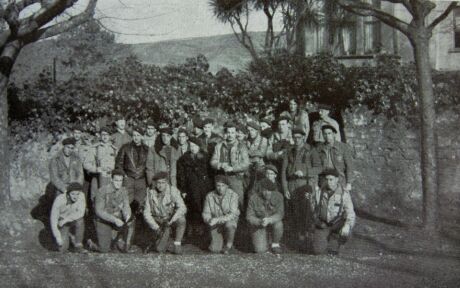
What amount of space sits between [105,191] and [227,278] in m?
2.42

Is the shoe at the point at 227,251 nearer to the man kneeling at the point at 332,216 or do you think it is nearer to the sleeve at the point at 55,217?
the man kneeling at the point at 332,216

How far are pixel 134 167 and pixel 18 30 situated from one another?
2.72 m

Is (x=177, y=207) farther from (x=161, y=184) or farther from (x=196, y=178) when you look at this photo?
(x=196, y=178)

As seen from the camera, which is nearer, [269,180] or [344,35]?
[269,180]

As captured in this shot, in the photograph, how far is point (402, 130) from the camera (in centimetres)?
1005

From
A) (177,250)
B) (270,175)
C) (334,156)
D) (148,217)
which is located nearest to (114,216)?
(148,217)

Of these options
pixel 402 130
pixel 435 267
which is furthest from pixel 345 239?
pixel 402 130

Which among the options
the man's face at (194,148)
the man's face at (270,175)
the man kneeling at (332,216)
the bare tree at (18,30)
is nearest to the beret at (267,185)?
the man's face at (270,175)

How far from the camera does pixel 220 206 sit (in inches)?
278

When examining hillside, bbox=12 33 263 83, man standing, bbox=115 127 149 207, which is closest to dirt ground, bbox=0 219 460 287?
man standing, bbox=115 127 149 207

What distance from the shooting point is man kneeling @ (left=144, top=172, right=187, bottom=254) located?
6922 mm

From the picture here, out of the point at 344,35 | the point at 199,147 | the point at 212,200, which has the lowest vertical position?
the point at 212,200

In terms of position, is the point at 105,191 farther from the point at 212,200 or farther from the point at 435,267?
the point at 435,267

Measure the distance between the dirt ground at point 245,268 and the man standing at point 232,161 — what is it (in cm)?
111
